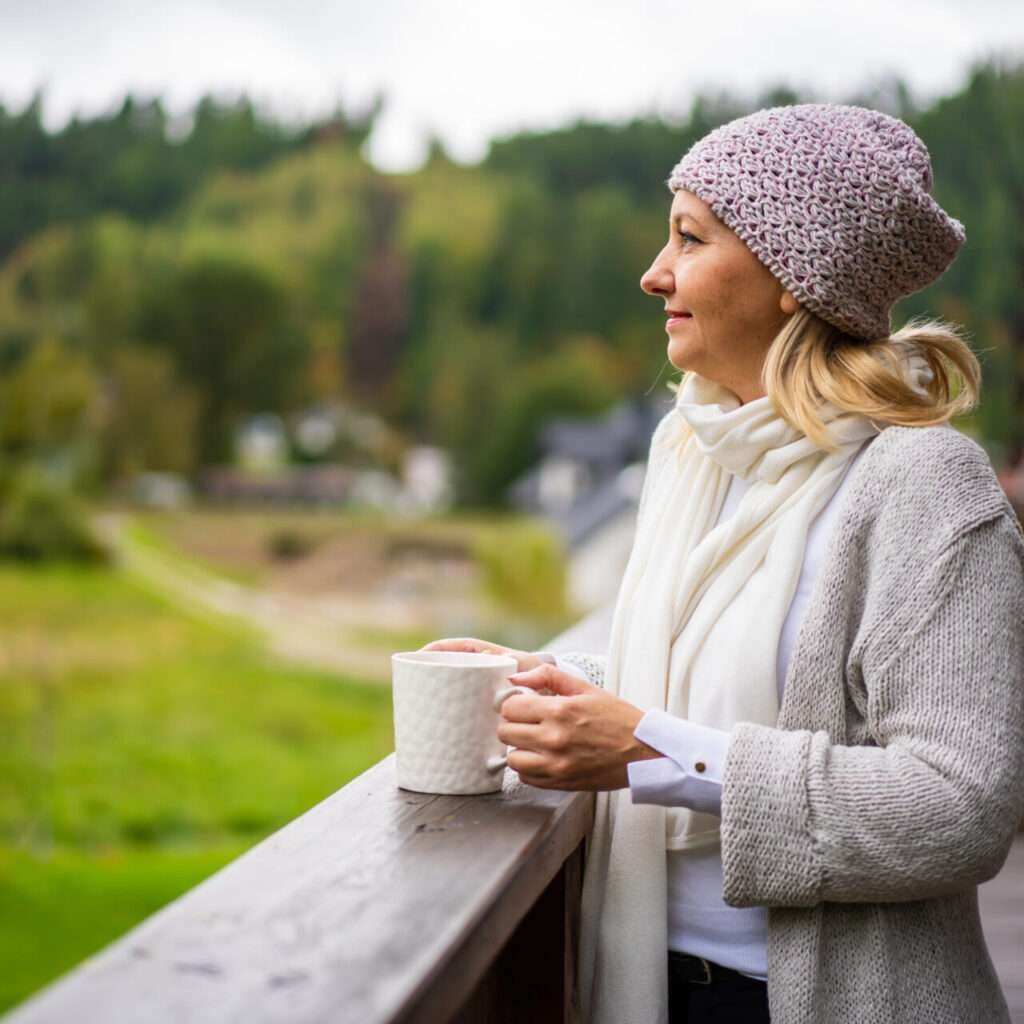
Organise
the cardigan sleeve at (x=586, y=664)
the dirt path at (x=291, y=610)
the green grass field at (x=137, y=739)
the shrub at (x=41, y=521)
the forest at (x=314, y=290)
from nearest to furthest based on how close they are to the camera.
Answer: the cardigan sleeve at (x=586, y=664) → the dirt path at (x=291, y=610) → the forest at (x=314, y=290) → the shrub at (x=41, y=521) → the green grass field at (x=137, y=739)

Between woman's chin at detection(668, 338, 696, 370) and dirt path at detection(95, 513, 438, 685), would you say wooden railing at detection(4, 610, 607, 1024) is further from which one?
dirt path at detection(95, 513, 438, 685)

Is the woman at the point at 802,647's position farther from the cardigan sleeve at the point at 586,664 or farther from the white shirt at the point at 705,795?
the cardigan sleeve at the point at 586,664

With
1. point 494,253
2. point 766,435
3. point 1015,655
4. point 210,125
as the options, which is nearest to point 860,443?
point 766,435

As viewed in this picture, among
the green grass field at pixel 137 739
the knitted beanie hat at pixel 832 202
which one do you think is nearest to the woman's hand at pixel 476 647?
the knitted beanie hat at pixel 832 202

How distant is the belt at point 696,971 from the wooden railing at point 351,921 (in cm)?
9

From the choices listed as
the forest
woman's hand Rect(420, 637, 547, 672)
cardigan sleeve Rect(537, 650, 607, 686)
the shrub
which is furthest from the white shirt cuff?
the shrub

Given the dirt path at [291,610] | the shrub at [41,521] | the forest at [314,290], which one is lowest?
the dirt path at [291,610]

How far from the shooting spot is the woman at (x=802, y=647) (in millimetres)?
939

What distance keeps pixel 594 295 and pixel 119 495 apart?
11347mm

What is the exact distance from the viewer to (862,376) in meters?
1.10

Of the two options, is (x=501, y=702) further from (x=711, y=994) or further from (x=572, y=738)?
(x=711, y=994)

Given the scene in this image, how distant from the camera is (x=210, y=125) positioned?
38.0 meters

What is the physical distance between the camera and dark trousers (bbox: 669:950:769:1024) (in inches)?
A: 41.9

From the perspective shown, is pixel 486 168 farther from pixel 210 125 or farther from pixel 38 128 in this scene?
pixel 38 128
